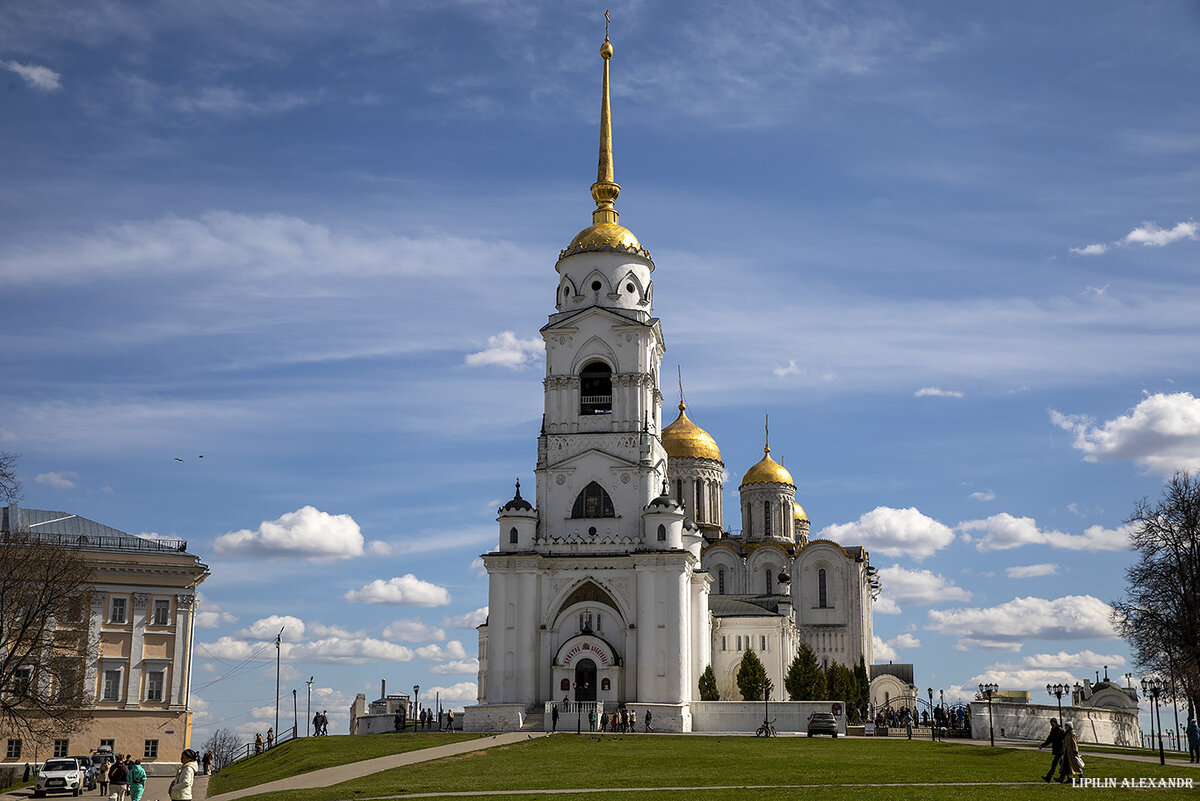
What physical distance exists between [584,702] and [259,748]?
1432cm

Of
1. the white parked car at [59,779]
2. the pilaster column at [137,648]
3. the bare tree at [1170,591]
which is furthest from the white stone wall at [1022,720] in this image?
the pilaster column at [137,648]

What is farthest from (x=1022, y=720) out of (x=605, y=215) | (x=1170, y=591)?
(x=605, y=215)

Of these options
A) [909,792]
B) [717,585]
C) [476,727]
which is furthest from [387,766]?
[717,585]

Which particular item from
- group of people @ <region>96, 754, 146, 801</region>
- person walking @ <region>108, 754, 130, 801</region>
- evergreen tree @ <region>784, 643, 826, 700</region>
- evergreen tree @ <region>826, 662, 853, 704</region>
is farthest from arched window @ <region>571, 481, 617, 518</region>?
person walking @ <region>108, 754, 130, 801</region>

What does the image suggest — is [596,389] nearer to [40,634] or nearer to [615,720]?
[615,720]

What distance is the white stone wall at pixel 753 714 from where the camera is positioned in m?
54.7

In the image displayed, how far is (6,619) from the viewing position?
4516 centimetres

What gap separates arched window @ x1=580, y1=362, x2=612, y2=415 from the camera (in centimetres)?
6450

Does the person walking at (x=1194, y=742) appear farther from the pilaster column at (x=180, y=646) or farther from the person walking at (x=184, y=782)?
the pilaster column at (x=180, y=646)

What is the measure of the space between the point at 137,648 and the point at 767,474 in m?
48.5

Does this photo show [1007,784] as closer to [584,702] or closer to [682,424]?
[584,702]

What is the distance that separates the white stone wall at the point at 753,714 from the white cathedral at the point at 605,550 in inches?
38.1

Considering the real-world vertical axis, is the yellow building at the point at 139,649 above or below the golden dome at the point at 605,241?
below

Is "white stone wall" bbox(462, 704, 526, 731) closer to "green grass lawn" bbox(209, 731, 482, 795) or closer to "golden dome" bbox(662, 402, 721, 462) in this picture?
"green grass lawn" bbox(209, 731, 482, 795)
